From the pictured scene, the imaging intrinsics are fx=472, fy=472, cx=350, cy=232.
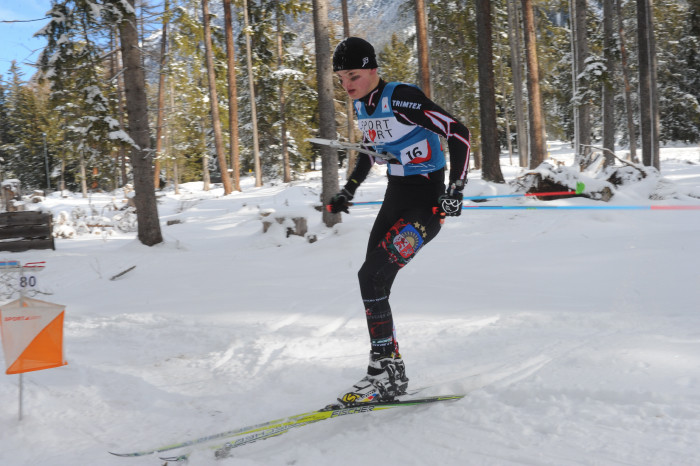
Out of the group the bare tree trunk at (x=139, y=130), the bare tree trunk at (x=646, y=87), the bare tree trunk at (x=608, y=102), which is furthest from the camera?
the bare tree trunk at (x=608, y=102)

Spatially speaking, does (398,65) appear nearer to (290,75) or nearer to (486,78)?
(290,75)

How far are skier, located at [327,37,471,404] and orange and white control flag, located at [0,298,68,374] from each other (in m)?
1.95

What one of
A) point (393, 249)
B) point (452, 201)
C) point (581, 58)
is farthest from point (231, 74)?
point (452, 201)

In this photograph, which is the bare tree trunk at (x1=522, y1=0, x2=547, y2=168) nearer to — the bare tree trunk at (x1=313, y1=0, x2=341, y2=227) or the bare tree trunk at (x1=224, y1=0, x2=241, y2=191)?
the bare tree trunk at (x1=313, y1=0, x2=341, y2=227)

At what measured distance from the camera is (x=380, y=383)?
3.18m

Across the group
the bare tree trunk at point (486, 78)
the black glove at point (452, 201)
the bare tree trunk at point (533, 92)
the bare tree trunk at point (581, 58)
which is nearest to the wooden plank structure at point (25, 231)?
the black glove at point (452, 201)

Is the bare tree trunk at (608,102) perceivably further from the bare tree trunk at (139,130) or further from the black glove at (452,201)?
the black glove at (452,201)

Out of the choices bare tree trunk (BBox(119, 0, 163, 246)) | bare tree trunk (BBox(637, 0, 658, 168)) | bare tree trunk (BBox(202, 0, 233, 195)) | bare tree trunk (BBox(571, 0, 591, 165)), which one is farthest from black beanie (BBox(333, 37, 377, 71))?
bare tree trunk (BBox(202, 0, 233, 195))

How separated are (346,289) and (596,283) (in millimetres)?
3201

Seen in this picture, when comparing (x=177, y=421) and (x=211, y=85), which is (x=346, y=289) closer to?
(x=177, y=421)

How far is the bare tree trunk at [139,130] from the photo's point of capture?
10086 millimetres

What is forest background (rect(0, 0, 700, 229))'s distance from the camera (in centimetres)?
1109

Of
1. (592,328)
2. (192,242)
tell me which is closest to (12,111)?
(192,242)

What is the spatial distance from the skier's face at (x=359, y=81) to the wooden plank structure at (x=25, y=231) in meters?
10.6
